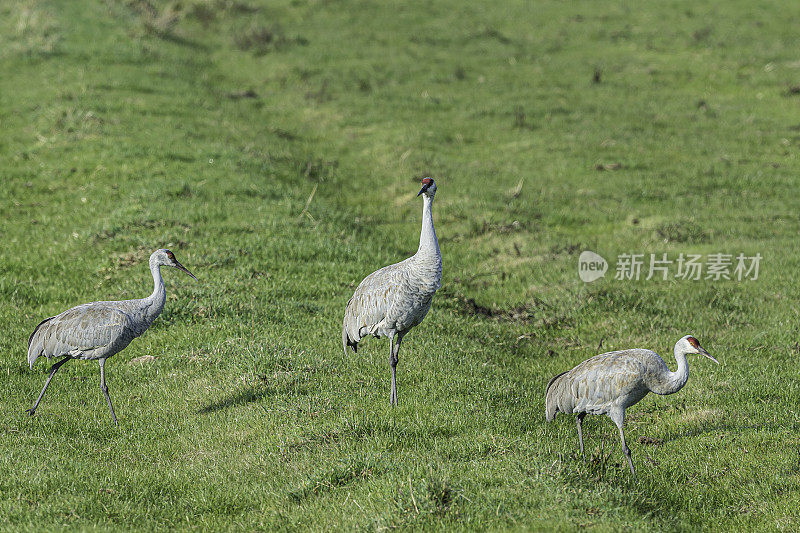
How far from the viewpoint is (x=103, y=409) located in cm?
1052

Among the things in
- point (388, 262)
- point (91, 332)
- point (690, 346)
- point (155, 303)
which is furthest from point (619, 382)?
point (388, 262)

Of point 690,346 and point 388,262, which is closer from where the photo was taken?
point 690,346

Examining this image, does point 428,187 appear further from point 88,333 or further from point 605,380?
point 88,333

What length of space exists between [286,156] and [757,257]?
15016mm

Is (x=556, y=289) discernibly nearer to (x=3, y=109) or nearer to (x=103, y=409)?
(x=103, y=409)

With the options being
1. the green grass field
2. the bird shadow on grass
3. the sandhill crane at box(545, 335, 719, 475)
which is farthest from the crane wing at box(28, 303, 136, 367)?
the sandhill crane at box(545, 335, 719, 475)

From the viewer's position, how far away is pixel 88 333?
9766mm

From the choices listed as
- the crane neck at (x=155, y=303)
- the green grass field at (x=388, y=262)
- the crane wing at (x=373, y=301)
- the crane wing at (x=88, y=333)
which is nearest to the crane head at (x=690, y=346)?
the green grass field at (x=388, y=262)

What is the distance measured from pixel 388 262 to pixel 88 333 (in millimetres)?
8063

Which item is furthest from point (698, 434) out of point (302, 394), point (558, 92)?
point (558, 92)

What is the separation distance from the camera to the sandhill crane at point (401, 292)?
33.1 feet

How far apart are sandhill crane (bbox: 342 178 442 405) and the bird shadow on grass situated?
1.58 metres

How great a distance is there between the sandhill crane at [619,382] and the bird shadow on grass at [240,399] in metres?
4.16

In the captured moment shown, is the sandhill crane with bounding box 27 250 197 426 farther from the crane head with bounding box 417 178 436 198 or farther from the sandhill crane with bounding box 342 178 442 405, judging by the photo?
the crane head with bounding box 417 178 436 198
